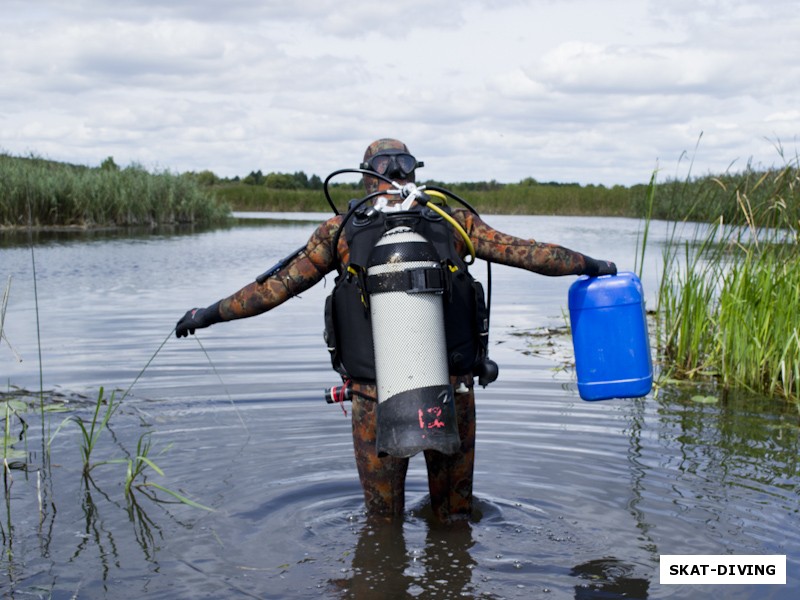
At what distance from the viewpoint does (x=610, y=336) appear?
4.86 meters

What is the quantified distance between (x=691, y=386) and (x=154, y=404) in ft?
14.0

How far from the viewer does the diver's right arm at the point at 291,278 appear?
4191mm

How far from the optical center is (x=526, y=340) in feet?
33.3

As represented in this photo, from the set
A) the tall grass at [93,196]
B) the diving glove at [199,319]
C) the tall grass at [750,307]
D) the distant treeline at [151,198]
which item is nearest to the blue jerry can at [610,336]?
the diving glove at [199,319]

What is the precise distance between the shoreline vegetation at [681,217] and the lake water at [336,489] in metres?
0.45

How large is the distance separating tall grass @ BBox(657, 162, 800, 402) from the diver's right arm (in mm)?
3864

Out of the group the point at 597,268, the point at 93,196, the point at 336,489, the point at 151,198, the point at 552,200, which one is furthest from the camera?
the point at 552,200

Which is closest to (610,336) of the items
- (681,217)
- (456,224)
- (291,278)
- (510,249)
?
(510,249)

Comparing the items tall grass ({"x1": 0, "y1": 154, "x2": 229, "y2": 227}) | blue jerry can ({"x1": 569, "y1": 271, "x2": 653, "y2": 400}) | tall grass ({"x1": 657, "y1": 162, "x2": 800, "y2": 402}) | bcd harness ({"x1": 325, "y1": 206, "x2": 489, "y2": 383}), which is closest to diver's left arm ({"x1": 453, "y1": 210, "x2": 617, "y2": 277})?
bcd harness ({"x1": 325, "y1": 206, "x2": 489, "y2": 383})

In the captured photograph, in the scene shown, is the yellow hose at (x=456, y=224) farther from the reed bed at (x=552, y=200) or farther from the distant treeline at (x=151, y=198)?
the reed bed at (x=552, y=200)

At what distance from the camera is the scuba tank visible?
3771 millimetres

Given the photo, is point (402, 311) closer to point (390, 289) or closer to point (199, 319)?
point (390, 289)

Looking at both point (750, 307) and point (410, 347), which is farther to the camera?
point (750, 307)

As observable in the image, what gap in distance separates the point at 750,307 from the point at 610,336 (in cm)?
298
